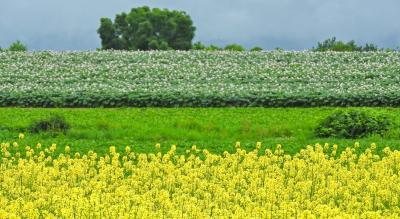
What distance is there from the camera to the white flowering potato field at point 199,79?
3159cm

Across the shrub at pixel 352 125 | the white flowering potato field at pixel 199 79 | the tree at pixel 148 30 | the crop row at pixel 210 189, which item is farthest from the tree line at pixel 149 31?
the crop row at pixel 210 189

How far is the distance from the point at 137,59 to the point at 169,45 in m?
24.3

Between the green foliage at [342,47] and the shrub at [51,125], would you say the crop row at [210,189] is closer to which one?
the shrub at [51,125]

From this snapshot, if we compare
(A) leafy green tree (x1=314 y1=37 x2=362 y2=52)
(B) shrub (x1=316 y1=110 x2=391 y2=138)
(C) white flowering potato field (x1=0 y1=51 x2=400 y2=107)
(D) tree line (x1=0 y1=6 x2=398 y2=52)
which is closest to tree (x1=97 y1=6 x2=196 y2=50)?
(D) tree line (x1=0 y1=6 x2=398 y2=52)

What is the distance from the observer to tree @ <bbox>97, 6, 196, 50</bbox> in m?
66.7

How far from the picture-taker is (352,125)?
2164 cm

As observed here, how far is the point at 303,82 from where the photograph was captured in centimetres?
3769

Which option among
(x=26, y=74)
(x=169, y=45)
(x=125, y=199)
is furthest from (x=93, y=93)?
(x=169, y=45)

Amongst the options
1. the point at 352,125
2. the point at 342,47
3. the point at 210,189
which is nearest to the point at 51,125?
the point at 352,125

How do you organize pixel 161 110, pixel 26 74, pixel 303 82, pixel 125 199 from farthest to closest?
1. pixel 26 74
2. pixel 303 82
3. pixel 161 110
4. pixel 125 199

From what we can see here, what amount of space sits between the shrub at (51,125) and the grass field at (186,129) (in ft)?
0.76

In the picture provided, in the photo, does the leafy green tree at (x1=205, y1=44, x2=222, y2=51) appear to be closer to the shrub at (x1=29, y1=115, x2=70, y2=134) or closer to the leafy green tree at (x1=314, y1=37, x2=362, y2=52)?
the leafy green tree at (x1=314, y1=37, x2=362, y2=52)

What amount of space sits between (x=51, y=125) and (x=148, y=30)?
149 feet

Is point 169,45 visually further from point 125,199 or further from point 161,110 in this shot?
point 125,199
